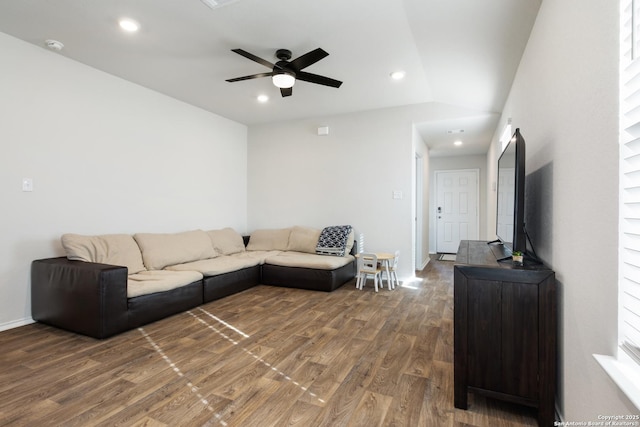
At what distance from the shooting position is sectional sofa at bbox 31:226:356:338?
8.63 ft

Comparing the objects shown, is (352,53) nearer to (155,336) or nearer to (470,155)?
(155,336)

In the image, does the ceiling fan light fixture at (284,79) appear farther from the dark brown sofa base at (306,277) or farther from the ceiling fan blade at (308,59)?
the dark brown sofa base at (306,277)

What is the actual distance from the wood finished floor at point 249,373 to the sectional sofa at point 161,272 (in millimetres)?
178

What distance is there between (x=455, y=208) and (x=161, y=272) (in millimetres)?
6321

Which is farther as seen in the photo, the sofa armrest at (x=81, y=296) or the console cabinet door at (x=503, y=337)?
the sofa armrest at (x=81, y=296)

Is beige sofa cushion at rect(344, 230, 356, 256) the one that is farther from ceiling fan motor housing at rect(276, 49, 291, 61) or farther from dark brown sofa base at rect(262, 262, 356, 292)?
ceiling fan motor housing at rect(276, 49, 291, 61)

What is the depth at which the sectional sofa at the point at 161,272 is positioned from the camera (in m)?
2.63

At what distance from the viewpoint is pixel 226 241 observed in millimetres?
4801

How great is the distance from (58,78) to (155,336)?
8.88ft

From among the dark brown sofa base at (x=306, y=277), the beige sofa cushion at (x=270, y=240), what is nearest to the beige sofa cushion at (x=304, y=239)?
the beige sofa cushion at (x=270, y=240)

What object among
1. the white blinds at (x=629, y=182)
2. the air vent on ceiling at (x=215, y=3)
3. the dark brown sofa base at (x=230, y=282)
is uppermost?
the air vent on ceiling at (x=215, y=3)

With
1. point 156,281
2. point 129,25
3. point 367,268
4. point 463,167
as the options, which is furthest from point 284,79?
point 463,167

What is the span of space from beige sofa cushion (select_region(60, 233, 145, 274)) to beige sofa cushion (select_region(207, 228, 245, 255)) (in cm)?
118

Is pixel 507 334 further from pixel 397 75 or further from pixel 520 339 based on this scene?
pixel 397 75
